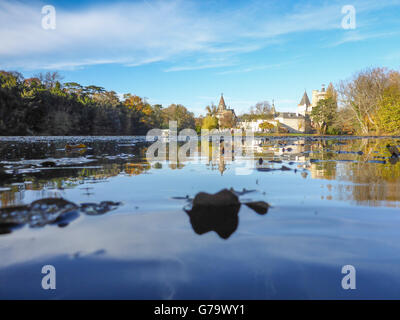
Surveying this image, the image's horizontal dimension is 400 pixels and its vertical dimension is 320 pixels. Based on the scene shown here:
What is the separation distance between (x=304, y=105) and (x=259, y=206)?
456ft

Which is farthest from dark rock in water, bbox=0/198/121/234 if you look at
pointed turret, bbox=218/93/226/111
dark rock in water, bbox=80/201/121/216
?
pointed turret, bbox=218/93/226/111

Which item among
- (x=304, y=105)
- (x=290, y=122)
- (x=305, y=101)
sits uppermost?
(x=305, y=101)

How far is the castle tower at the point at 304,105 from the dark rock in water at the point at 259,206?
13468cm

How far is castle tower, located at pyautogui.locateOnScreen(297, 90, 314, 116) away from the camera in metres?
130

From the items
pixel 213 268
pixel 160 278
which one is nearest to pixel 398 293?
pixel 213 268

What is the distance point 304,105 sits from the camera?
131 m

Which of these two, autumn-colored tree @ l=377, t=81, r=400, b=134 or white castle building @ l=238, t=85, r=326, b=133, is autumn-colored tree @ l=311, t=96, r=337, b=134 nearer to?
white castle building @ l=238, t=85, r=326, b=133

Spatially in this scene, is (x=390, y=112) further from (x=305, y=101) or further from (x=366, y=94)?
(x=305, y=101)

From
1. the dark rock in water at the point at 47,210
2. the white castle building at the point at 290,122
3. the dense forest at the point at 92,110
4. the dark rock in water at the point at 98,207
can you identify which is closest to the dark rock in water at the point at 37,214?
the dark rock in water at the point at 47,210

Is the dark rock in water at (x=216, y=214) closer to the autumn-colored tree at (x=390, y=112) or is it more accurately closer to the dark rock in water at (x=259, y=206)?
the dark rock in water at (x=259, y=206)

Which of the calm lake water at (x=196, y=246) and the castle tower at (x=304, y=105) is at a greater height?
the castle tower at (x=304, y=105)

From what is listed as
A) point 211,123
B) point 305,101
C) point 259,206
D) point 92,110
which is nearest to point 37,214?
point 259,206

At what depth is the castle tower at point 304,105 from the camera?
130500 mm

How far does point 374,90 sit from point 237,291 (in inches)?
2302
